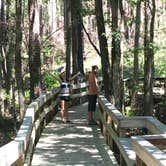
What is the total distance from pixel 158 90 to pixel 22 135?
19665 millimetres

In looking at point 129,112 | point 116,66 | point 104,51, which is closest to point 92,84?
point 116,66

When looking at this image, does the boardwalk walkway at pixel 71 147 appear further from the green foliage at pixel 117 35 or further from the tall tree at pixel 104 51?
the green foliage at pixel 117 35

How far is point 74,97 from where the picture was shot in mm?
20812

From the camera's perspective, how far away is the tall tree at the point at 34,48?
1822 centimetres

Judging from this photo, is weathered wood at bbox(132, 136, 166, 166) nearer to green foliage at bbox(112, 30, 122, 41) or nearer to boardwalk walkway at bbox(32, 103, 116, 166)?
boardwalk walkway at bbox(32, 103, 116, 166)

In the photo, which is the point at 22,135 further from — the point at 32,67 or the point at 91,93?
the point at 32,67

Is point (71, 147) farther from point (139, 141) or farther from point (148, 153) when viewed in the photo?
point (148, 153)

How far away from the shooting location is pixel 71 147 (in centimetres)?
1138

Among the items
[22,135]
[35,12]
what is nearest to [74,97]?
[35,12]

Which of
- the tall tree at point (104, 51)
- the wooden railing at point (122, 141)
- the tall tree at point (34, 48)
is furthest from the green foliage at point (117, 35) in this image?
the tall tree at point (34, 48)

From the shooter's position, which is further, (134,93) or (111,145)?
(134,93)

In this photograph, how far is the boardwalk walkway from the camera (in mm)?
9820

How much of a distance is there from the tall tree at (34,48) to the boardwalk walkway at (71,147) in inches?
118

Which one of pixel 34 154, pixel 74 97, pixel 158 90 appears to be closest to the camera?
pixel 34 154
